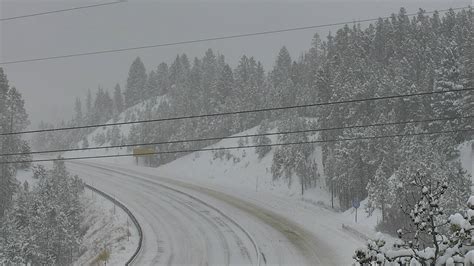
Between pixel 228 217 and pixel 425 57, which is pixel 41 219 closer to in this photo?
pixel 228 217

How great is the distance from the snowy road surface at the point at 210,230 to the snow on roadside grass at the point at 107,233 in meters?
0.98

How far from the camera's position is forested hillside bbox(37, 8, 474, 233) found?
3133 cm

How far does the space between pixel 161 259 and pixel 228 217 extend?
9762mm

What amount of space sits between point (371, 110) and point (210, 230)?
19657 mm

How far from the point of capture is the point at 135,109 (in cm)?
11550

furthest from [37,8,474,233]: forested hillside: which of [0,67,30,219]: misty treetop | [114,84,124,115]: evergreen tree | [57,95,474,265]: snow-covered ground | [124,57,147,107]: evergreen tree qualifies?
[114,84,124,115]: evergreen tree

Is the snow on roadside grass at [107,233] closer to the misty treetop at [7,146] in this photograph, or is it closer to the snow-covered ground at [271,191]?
the snow-covered ground at [271,191]

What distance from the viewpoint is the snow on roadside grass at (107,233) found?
2652 cm

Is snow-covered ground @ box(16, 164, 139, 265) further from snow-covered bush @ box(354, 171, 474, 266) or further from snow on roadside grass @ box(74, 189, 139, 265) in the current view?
snow-covered bush @ box(354, 171, 474, 266)

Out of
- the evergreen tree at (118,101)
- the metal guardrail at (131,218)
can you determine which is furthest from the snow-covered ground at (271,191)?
the evergreen tree at (118,101)

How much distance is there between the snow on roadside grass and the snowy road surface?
38.4 inches

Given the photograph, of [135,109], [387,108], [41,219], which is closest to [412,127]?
[387,108]

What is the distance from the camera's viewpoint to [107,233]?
3231 centimetres

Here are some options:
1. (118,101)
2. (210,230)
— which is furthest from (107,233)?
(118,101)
